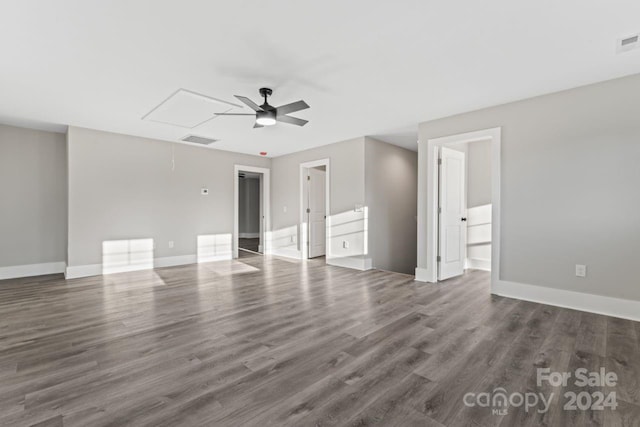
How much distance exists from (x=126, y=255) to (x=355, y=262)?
14.4ft

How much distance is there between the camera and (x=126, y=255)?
5.54m

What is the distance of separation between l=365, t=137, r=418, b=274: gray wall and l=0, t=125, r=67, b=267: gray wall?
19.1ft

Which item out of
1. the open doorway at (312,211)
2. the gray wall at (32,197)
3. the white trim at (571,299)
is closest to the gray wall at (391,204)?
the open doorway at (312,211)

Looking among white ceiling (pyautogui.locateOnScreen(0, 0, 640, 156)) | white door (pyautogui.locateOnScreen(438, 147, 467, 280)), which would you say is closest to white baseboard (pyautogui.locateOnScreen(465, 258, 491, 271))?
white door (pyautogui.locateOnScreen(438, 147, 467, 280))

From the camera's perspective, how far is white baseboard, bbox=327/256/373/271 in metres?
5.64

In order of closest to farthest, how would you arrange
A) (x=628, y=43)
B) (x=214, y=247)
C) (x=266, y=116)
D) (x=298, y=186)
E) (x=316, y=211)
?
(x=628, y=43), (x=266, y=116), (x=214, y=247), (x=298, y=186), (x=316, y=211)

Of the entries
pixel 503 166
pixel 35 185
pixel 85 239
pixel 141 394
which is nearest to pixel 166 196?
pixel 85 239

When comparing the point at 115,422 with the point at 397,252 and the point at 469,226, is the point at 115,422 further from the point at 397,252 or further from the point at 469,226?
the point at 469,226

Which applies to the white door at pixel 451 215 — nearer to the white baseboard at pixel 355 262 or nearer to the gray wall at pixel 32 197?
the white baseboard at pixel 355 262

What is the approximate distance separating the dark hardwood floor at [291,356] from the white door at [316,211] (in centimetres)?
305

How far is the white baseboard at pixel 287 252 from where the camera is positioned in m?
7.07

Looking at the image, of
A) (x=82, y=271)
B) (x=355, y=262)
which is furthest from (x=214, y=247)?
(x=355, y=262)

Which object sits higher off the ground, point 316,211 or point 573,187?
point 573,187

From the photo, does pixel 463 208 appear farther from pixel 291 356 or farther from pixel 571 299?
pixel 291 356
